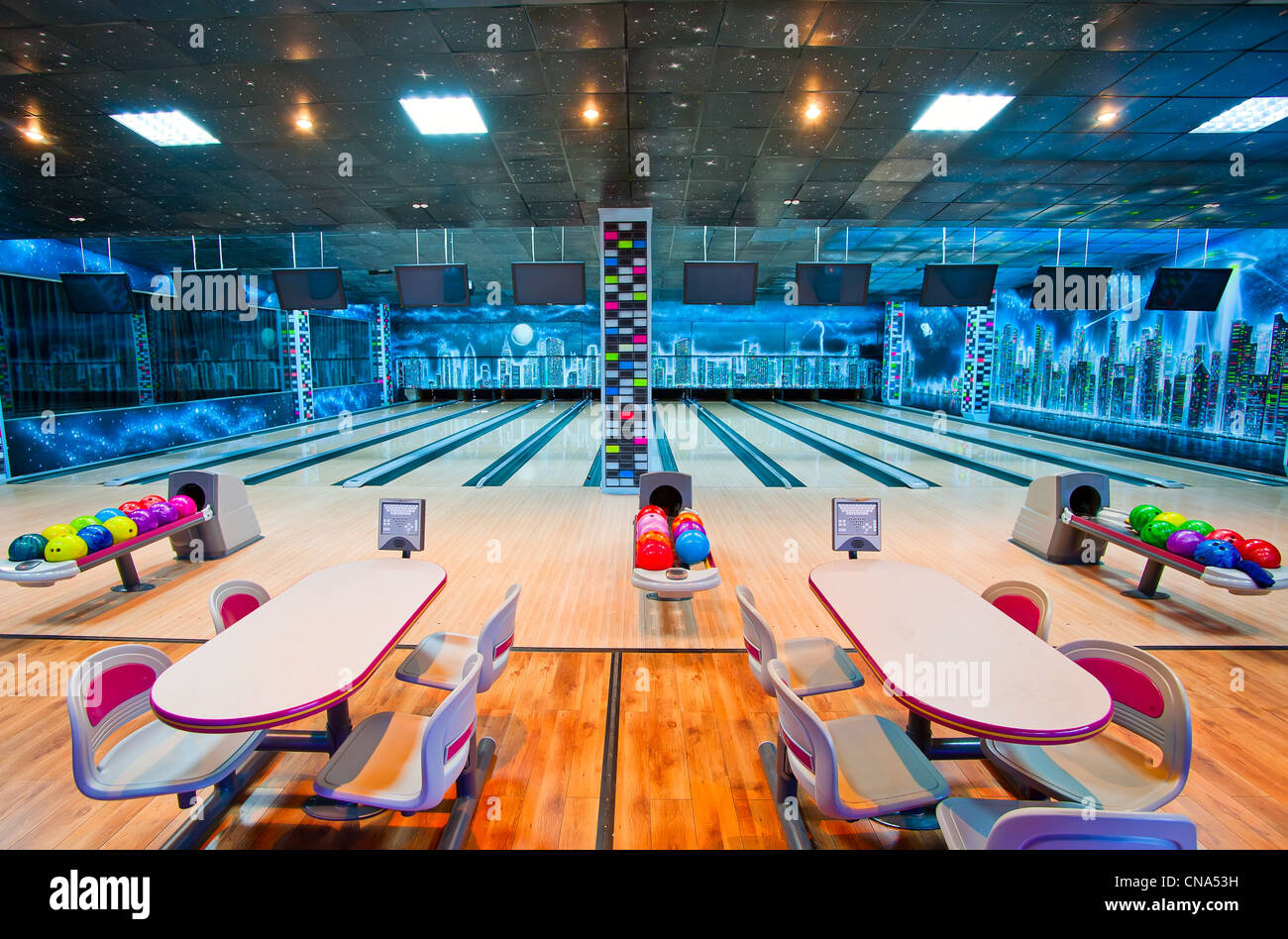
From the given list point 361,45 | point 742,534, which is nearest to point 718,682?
point 742,534

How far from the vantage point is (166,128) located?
4.29 meters

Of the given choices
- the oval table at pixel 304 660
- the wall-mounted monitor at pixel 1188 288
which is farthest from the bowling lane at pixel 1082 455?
the oval table at pixel 304 660

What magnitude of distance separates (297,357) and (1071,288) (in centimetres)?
1323

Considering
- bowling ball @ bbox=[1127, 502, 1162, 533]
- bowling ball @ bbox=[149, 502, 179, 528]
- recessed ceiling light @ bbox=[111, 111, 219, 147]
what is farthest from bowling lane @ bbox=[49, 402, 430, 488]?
bowling ball @ bbox=[1127, 502, 1162, 533]

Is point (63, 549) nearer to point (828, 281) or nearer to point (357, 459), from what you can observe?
point (357, 459)

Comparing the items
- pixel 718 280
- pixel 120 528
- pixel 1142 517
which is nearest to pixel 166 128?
pixel 120 528

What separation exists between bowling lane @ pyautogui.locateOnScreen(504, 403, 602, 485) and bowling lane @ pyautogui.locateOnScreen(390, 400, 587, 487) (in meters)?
0.12

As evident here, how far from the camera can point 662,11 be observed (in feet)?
9.91

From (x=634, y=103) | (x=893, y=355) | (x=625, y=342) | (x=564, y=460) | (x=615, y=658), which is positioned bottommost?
(x=615, y=658)

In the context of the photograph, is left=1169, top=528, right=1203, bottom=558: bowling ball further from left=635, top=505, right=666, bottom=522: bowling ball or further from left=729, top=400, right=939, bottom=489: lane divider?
left=729, top=400, right=939, bottom=489: lane divider

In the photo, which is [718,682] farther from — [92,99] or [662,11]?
[92,99]

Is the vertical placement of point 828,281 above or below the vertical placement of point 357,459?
above

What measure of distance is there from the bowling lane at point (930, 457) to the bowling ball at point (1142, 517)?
337cm

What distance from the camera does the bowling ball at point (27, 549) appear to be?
3150 mm
